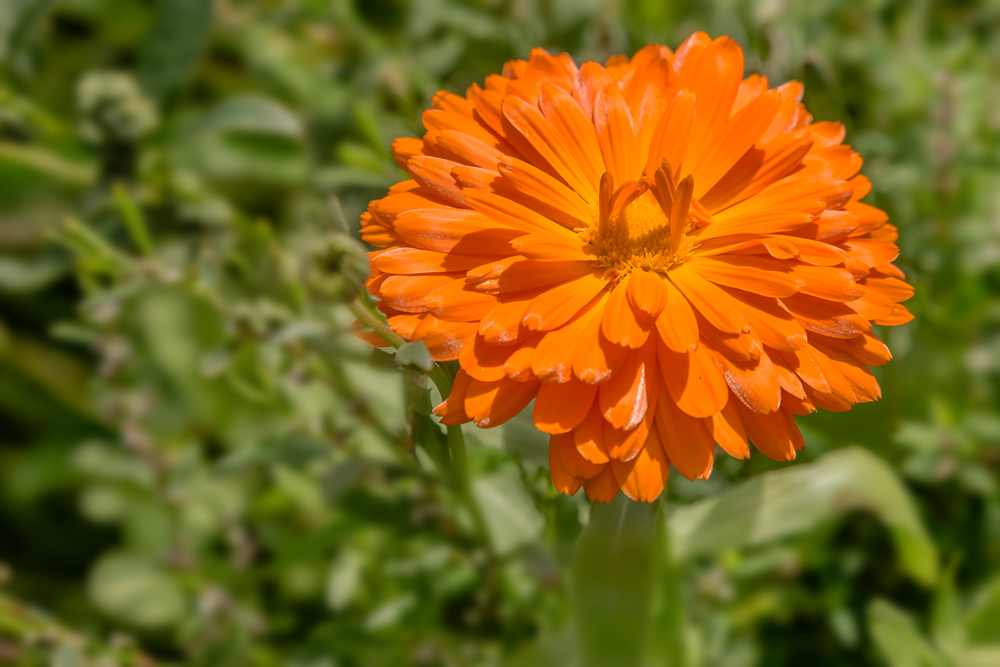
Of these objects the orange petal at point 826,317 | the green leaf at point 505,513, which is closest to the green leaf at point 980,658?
the green leaf at point 505,513

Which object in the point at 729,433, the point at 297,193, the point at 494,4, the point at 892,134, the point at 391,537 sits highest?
the point at 494,4

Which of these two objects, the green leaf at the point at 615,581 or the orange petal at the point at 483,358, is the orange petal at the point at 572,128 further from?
the green leaf at the point at 615,581

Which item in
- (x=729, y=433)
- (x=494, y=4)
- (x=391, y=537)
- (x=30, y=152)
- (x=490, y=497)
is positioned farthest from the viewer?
(x=494, y=4)

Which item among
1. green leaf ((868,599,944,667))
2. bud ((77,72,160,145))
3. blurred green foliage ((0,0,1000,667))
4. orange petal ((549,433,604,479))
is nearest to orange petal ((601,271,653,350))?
orange petal ((549,433,604,479))

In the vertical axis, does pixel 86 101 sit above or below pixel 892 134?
above

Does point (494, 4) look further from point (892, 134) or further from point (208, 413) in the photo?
point (208, 413)

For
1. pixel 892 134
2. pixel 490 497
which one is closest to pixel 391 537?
pixel 490 497
